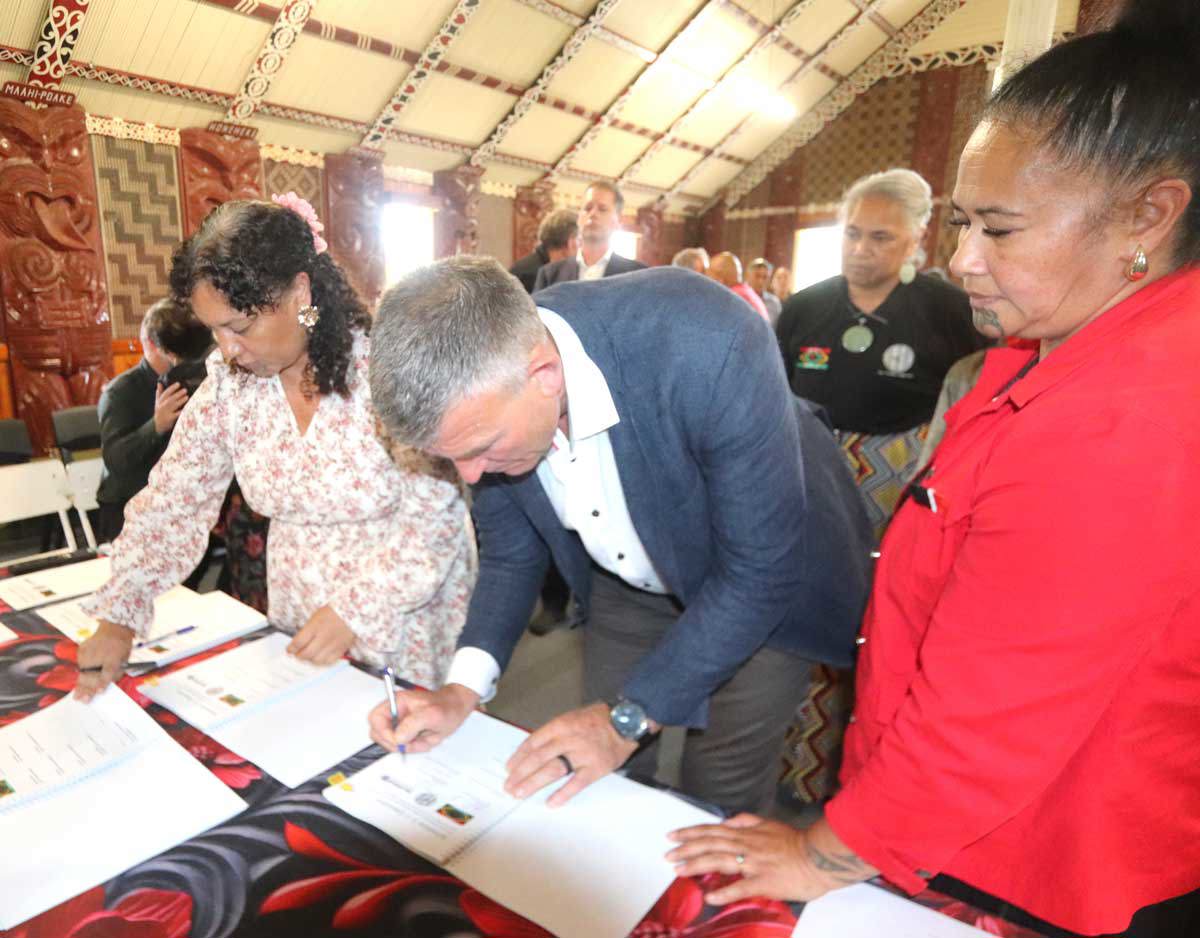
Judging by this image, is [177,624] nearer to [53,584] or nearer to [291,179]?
[53,584]

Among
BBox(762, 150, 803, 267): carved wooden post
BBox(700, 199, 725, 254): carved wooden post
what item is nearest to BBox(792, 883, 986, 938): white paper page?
BBox(762, 150, 803, 267): carved wooden post

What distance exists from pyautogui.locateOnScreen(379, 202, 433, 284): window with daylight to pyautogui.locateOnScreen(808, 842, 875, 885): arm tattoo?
6.34 meters

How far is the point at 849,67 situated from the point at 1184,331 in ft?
31.3

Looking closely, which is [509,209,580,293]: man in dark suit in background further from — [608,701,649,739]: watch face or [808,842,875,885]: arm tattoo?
[808,842,875,885]: arm tattoo

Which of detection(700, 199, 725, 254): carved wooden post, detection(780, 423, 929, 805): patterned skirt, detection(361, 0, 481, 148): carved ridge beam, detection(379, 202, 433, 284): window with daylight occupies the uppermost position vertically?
detection(361, 0, 481, 148): carved ridge beam

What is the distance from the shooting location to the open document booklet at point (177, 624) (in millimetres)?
→ 1272

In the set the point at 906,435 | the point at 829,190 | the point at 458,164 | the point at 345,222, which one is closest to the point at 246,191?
the point at 345,222

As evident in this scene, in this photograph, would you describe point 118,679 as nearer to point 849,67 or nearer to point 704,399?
point 704,399

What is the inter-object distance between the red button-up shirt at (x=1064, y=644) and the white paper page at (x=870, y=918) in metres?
0.03

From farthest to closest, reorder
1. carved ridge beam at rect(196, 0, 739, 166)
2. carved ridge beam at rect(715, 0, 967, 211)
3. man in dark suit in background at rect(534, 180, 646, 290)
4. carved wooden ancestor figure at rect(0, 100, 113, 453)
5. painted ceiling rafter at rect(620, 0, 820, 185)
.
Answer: carved ridge beam at rect(715, 0, 967, 211)
painted ceiling rafter at rect(620, 0, 820, 185)
carved ridge beam at rect(196, 0, 739, 166)
carved wooden ancestor figure at rect(0, 100, 113, 453)
man in dark suit in background at rect(534, 180, 646, 290)

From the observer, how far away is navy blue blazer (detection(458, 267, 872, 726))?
902 mm

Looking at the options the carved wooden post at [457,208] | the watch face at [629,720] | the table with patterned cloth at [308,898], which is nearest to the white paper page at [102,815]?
the table with patterned cloth at [308,898]

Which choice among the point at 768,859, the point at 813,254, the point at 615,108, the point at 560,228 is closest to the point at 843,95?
the point at 813,254

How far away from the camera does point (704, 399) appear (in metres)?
0.90
